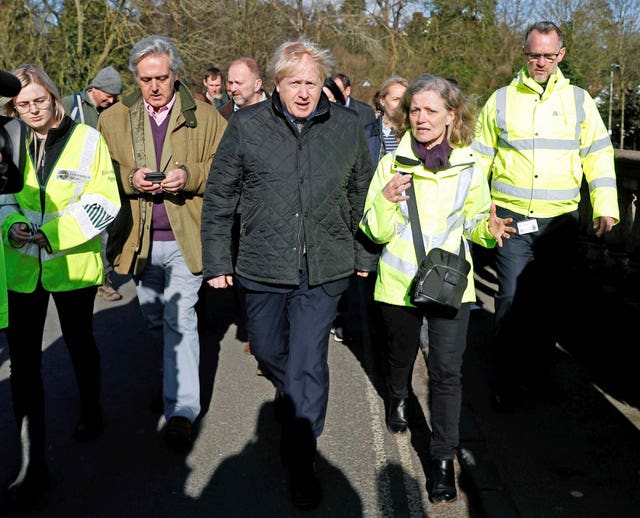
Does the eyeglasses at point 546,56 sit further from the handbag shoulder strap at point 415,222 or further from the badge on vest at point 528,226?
the handbag shoulder strap at point 415,222

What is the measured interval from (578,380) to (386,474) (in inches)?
75.7

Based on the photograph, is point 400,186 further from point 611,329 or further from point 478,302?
point 478,302

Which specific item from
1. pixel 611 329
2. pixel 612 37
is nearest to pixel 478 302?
pixel 611 329

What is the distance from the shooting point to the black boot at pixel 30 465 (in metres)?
3.85

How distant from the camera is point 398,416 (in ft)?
15.2

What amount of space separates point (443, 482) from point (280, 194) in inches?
62.4

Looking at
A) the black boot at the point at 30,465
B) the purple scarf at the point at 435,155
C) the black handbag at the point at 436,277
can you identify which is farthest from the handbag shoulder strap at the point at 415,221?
the black boot at the point at 30,465

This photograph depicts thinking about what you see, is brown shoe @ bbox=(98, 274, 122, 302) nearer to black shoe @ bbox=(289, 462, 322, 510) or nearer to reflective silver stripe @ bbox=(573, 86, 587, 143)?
black shoe @ bbox=(289, 462, 322, 510)

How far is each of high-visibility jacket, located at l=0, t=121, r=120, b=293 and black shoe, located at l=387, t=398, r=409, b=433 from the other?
182cm

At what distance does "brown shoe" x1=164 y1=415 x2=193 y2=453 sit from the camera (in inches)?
175

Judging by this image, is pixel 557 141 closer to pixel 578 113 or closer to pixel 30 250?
pixel 578 113

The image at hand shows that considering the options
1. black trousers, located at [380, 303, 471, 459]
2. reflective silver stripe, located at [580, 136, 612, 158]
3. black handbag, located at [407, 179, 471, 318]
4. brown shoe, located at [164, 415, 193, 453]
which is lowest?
brown shoe, located at [164, 415, 193, 453]

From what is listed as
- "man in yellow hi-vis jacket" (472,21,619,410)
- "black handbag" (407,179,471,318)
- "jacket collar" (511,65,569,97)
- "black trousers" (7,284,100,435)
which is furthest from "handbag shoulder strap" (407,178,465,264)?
"black trousers" (7,284,100,435)

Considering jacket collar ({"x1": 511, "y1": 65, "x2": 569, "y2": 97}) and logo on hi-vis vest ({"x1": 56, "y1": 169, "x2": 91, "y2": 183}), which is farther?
jacket collar ({"x1": 511, "y1": 65, "x2": 569, "y2": 97})
